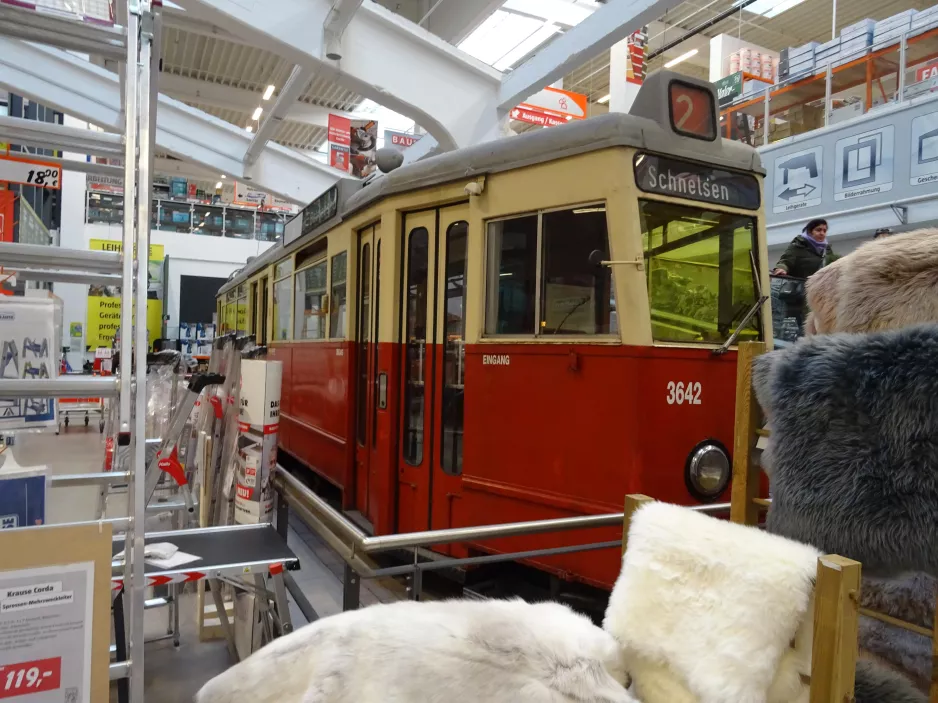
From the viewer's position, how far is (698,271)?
12.2 ft

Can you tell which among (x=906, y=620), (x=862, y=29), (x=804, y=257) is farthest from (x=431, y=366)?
(x=862, y=29)

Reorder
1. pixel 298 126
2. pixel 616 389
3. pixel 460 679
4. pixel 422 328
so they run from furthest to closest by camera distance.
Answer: pixel 298 126 → pixel 422 328 → pixel 616 389 → pixel 460 679

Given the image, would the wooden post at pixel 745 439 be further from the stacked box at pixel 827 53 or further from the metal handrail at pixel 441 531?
the stacked box at pixel 827 53

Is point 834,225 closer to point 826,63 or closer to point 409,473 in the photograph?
point 826,63

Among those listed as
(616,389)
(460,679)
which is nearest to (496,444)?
(616,389)

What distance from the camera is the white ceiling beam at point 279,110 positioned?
7820 millimetres

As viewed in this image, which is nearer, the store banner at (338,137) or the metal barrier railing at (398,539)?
the metal barrier railing at (398,539)

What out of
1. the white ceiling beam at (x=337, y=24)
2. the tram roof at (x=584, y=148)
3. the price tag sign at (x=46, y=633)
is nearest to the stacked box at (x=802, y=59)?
the white ceiling beam at (x=337, y=24)

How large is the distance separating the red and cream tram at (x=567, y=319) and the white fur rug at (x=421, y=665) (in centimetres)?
220

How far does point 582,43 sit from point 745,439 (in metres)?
5.19

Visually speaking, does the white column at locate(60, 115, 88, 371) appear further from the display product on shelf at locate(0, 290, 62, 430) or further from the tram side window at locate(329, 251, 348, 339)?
the display product on shelf at locate(0, 290, 62, 430)

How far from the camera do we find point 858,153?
9.52 metres

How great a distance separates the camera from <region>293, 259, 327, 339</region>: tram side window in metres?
6.00

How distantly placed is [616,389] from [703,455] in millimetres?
609
